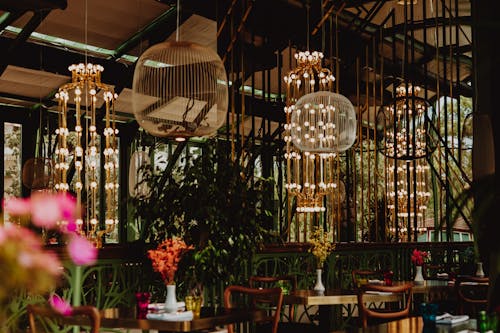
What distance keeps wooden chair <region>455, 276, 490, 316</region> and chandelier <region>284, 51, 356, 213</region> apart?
1656mm

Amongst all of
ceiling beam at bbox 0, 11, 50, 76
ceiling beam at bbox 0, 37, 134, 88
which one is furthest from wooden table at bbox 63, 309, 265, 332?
ceiling beam at bbox 0, 37, 134, 88

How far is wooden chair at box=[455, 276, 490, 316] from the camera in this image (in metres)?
6.23

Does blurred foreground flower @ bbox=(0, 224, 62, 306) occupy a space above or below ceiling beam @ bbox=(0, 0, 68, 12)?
below

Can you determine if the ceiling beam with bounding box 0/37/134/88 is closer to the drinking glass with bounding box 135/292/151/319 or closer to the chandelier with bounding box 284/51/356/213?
the chandelier with bounding box 284/51/356/213

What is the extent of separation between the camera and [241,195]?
5090mm

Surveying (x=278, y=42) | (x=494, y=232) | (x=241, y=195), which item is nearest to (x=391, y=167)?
(x=278, y=42)

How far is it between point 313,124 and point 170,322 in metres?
5.03

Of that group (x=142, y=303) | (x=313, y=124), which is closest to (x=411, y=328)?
(x=142, y=303)

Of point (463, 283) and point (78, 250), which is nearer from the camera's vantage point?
point (78, 250)

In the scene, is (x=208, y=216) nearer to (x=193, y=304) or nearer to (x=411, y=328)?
(x=193, y=304)

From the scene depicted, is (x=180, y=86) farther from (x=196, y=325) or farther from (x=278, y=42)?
(x=278, y=42)

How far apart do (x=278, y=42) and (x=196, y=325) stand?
21.3ft

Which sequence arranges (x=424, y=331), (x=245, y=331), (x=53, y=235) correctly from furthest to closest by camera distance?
(x=53, y=235), (x=245, y=331), (x=424, y=331)

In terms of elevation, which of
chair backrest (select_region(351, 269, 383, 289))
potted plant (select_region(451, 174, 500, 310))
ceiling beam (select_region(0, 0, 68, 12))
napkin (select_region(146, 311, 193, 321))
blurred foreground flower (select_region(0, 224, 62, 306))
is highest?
ceiling beam (select_region(0, 0, 68, 12))
